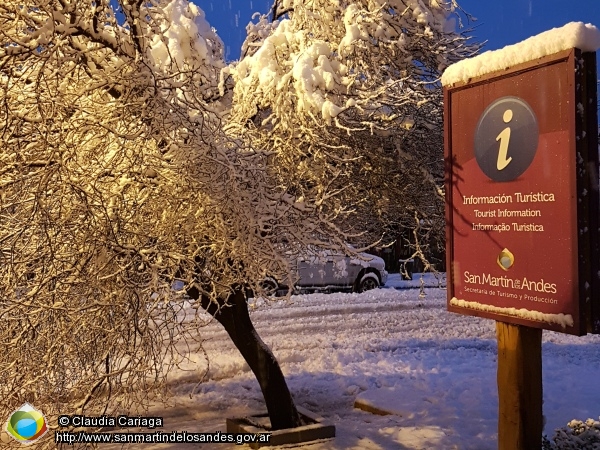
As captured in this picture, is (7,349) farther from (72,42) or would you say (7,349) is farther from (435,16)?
(435,16)

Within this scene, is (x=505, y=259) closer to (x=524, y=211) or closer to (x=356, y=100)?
(x=524, y=211)

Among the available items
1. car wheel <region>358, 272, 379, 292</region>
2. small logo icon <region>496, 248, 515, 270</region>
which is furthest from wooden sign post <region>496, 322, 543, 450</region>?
car wheel <region>358, 272, 379, 292</region>

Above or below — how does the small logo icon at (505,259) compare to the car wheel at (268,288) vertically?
above

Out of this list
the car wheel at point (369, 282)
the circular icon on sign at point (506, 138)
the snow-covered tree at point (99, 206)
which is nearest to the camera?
the circular icon on sign at point (506, 138)

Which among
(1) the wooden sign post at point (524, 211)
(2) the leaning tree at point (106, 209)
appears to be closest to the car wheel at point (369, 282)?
(2) the leaning tree at point (106, 209)

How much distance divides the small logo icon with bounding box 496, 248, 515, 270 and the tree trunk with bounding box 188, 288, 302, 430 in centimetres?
331

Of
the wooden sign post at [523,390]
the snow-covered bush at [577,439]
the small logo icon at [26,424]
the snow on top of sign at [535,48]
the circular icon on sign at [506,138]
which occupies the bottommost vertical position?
the snow-covered bush at [577,439]

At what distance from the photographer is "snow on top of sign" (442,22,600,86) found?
2943mm

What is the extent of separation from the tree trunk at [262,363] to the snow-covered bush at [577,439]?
2652 mm

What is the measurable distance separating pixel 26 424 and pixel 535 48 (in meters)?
4.47

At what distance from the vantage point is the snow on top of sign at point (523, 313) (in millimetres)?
2926

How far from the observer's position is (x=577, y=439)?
4.48m

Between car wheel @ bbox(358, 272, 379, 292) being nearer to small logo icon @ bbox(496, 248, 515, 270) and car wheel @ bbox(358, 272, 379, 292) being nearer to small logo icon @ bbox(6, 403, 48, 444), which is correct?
small logo icon @ bbox(6, 403, 48, 444)

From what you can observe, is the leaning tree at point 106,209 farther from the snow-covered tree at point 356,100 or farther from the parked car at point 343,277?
the parked car at point 343,277
